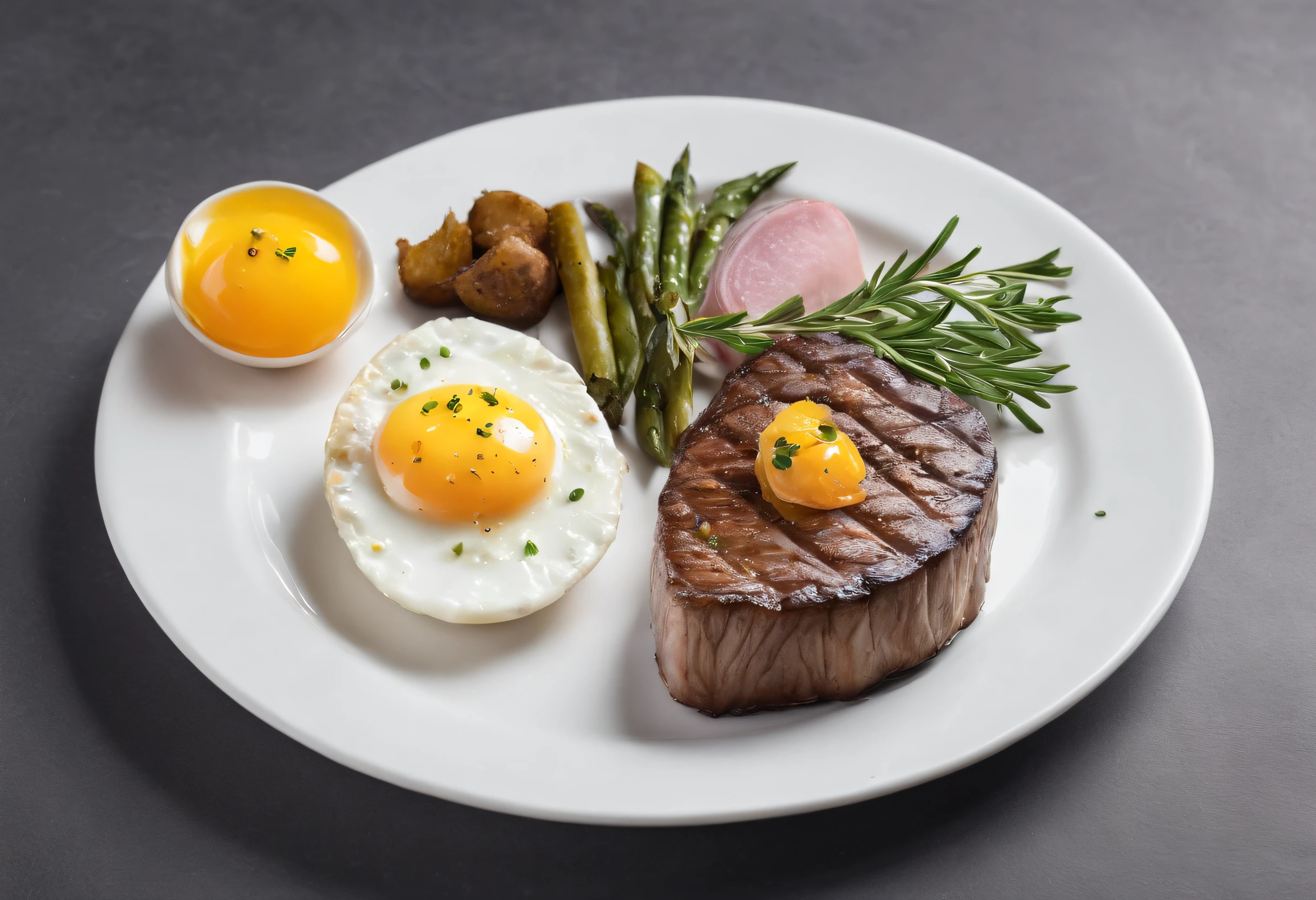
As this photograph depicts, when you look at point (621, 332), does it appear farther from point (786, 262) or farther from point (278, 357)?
point (278, 357)

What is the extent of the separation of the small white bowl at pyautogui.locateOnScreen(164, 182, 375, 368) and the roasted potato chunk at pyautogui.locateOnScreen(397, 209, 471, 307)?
0.81ft

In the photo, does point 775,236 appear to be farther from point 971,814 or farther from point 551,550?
point 971,814

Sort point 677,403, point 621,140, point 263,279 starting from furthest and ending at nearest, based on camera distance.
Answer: point 621,140
point 677,403
point 263,279

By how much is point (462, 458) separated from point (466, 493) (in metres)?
0.14

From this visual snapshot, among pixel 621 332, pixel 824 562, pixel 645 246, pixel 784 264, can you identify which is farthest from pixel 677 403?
pixel 824 562

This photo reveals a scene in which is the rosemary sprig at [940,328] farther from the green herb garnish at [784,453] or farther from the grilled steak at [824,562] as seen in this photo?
the green herb garnish at [784,453]

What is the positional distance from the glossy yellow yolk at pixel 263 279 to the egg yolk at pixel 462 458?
81cm

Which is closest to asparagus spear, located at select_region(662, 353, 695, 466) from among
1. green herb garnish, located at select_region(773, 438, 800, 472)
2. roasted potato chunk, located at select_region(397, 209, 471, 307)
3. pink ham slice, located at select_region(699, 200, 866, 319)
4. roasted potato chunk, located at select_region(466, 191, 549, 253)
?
pink ham slice, located at select_region(699, 200, 866, 319)

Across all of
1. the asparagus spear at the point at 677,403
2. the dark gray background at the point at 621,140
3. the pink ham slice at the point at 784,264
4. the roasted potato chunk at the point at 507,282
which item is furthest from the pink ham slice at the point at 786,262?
the dark gray background at the point at 621,140

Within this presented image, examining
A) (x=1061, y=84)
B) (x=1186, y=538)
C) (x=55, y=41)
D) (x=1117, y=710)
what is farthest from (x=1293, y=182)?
(x=55, y=41)

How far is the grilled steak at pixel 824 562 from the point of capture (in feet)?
12.4

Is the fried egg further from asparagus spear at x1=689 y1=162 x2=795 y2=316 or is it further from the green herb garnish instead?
asparagus spear at x1=689 y1=162 x2=795 y2=316

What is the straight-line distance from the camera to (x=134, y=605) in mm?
4480

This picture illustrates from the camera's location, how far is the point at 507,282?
5219 mm
